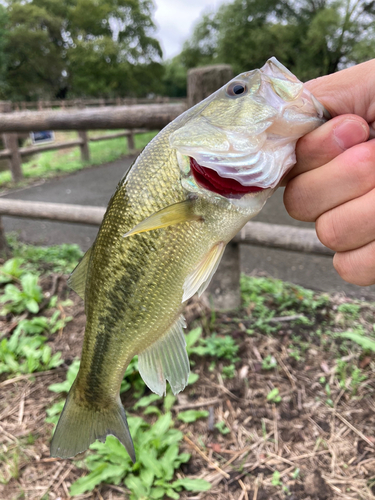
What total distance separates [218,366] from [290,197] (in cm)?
162

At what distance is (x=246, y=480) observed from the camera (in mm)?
1682

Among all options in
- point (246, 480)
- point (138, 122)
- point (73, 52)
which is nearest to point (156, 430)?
point (246, 480)

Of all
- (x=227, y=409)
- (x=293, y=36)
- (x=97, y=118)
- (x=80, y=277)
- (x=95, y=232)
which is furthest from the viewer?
(x=293, y=36)

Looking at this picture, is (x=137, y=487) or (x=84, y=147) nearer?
(x=137, y=487)

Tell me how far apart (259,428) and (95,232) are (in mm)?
3871

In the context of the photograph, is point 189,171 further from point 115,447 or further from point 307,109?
point 115,447

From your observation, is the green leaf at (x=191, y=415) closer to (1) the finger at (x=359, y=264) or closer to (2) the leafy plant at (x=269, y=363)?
(2) the leafy plant at (x=269, y=363)

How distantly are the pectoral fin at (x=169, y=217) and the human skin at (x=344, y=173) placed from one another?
0.30 metres

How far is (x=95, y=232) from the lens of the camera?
16.8 feet

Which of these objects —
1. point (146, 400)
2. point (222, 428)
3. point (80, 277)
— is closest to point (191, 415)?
point (222, 428)

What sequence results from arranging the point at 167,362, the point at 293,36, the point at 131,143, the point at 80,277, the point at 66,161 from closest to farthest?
the point at 167,362, the point at 80,277, the point at 66,161, the point at 131,143, the point at 293,36

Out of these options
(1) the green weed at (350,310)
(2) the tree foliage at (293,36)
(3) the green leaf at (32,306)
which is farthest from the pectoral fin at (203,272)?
(2) the tree foliage at (293,36)

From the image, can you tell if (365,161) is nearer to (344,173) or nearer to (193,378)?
(344,173)

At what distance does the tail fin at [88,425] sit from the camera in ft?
3.74
